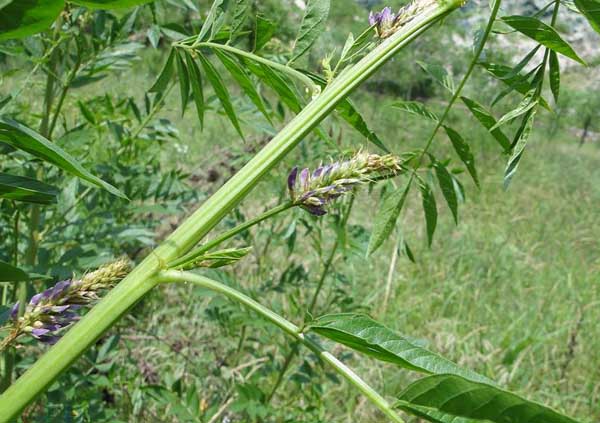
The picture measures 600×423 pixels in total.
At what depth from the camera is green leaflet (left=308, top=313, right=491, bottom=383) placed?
33 cm

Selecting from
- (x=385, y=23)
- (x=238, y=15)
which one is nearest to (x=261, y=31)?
(x=238, y=15)

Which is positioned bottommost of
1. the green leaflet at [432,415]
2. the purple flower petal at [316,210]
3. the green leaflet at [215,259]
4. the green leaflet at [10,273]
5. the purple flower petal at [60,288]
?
the green leaflet at [432,415]

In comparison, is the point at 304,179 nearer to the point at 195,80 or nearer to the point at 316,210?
the point at 316,210

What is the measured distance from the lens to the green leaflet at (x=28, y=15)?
0.89 ft

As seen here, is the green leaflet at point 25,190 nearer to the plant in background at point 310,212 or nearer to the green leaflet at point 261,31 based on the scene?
the plant in background at point 310,212

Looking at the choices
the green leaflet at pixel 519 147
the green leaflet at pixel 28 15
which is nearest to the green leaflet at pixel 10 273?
the green leaflet at pixel 28 15

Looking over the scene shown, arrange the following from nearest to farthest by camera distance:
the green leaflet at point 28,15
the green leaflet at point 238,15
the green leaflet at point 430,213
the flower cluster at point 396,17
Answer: the green leaflet at point 28,15 < the flower cluster at point 396,17 < the green leaflet at point 238,15 < the green leaflet at point 430,213

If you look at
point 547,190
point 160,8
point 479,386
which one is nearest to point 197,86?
point 479,386

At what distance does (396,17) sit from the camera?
387 mm

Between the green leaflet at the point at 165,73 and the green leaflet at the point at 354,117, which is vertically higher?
the green leaflet at the point at 165,73

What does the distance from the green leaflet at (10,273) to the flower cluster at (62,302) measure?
0.11ft

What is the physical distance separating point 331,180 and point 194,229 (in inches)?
3.3

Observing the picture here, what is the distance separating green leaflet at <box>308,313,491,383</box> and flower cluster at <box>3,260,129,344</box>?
0.12 m

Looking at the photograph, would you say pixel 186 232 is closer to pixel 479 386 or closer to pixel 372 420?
pixel 479 386
